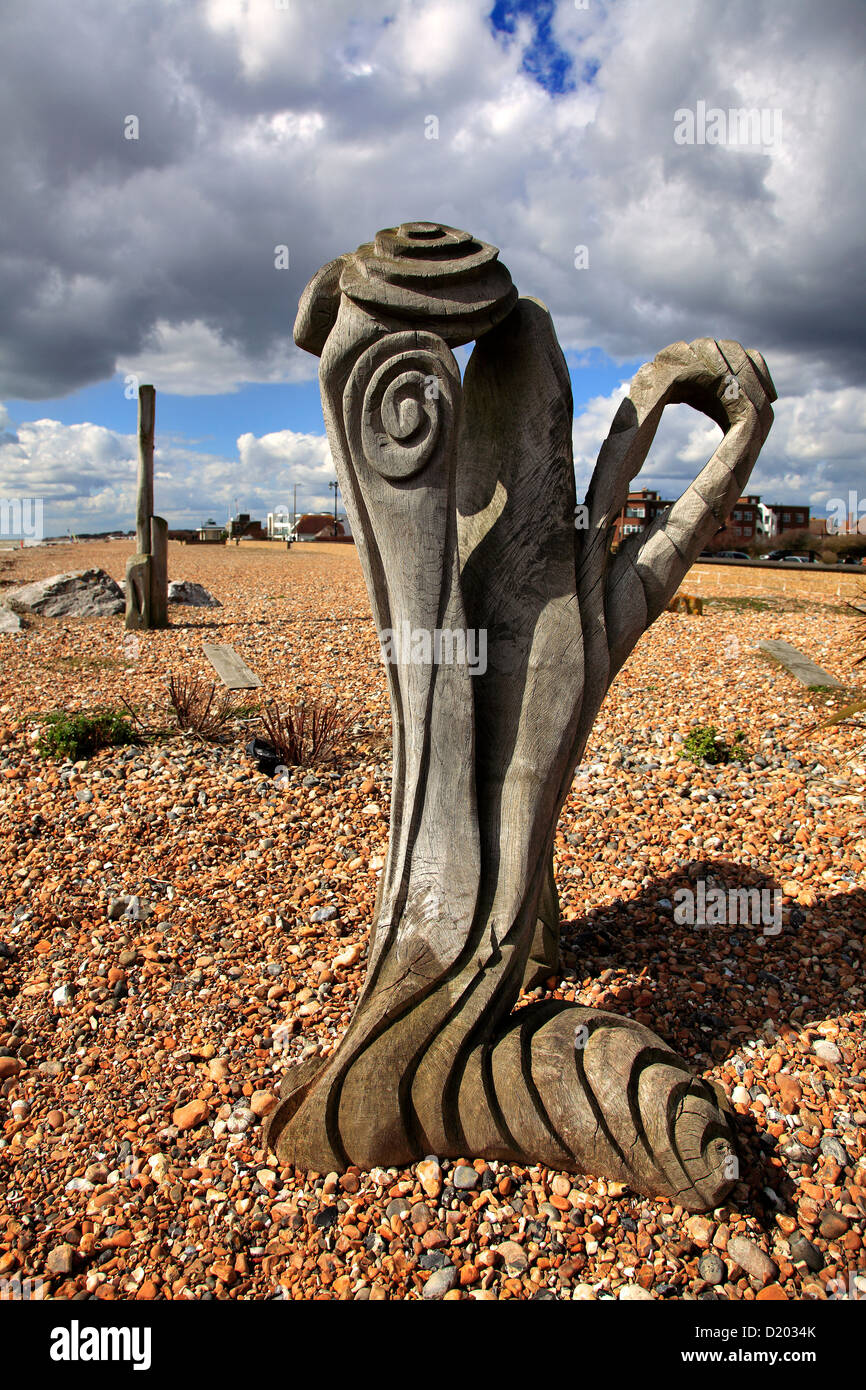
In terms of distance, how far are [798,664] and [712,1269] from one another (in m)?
6.57

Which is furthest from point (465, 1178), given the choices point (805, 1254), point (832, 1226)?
point (832, 1226)

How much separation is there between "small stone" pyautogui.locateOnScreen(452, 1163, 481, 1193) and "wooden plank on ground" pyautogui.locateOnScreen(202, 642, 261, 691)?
224 inches

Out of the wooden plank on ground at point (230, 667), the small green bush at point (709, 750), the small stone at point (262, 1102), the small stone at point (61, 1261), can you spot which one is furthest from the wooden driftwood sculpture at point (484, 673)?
the wooden plank on ground at point (230, 667)

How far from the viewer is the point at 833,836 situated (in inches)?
180

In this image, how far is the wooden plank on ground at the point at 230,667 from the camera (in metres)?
7.71

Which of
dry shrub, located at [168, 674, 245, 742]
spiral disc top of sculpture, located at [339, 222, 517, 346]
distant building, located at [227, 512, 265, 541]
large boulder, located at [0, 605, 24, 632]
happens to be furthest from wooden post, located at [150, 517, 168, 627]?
distant building, located at [227, 512, 265, 541]

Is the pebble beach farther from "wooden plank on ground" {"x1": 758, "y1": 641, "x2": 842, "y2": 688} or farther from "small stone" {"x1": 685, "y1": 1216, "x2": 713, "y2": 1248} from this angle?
"wooden plank on ground" {"x1": 758, "y1": 641, "x2": 842, "y2": 688}

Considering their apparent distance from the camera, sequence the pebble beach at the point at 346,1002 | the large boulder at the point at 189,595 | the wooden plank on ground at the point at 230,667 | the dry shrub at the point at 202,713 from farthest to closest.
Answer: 1. the large boulder at the point at 189,595
2. the wooden plank on ground at the point at 230,667
3. the dry shrub at the point at 202,713
4. the pebble beach at the point at 346,1002

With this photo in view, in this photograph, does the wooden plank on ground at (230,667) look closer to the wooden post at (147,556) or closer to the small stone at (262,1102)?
the wooden post at (147,556)

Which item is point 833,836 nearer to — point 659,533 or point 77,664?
point 659,533

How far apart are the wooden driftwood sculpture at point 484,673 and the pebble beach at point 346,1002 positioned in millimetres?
176

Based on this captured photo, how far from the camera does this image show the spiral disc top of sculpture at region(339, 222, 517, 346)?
2.21 meters

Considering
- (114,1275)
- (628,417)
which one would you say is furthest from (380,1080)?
(628,417)

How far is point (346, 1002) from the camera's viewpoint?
3355 millimetres
